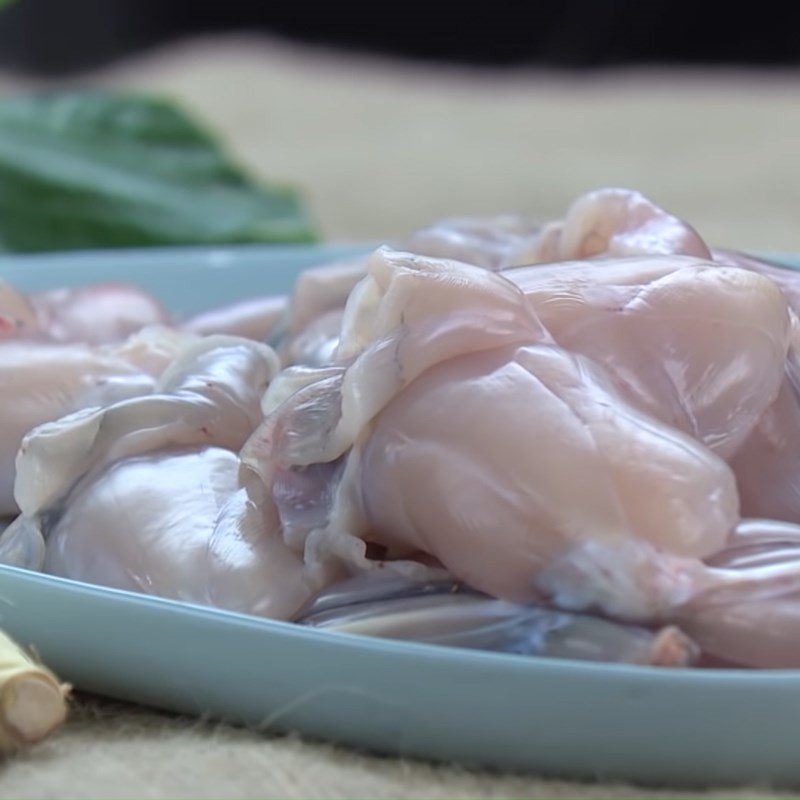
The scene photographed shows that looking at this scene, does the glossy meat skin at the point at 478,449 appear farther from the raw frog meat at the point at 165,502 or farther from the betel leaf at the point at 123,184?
the betel leaf at the point at 123,184

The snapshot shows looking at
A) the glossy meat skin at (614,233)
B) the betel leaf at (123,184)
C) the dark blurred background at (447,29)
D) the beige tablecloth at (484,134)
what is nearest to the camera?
the glossy meat skin at (614,233)

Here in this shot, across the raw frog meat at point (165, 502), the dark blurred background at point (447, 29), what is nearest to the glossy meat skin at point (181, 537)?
the raw frog meat at point (165, 502)

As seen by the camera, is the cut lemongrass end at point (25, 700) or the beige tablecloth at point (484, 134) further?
the beige tablecloth at point (484, 134)

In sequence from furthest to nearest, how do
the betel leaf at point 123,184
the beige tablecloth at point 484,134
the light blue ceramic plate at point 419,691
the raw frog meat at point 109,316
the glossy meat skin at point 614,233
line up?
the beige tablecloth at point 484,134, the betel leaf at point 123,184, the raw frog meat at point 109,316, the glossy meat skin at point 614,233, the light blue ceramic plate at point 419,691

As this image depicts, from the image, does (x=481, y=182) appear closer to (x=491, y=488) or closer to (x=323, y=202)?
(x=323, y=202)

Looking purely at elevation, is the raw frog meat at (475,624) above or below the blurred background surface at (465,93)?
above

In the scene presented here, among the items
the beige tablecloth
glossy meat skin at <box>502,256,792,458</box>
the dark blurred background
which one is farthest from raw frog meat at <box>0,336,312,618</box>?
the dark blurred background

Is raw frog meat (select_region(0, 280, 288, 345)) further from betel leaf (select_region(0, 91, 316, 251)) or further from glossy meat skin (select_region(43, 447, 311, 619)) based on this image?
betel leaf (select_region(0, 91, 316, 251))

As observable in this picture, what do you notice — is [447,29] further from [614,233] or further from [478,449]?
[478,449]

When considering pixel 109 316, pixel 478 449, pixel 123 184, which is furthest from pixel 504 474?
pixel 123 184
